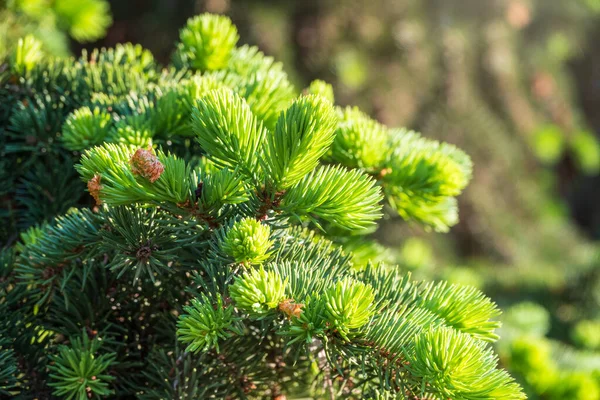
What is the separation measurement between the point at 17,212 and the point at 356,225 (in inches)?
13.7

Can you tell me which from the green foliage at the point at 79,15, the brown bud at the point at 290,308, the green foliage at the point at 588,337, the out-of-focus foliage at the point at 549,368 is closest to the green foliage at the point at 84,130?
the brown bud at the point at 290,308

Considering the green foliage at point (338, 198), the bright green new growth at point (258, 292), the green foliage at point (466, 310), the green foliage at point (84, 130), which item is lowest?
the bright green new growth at point (258, 292)

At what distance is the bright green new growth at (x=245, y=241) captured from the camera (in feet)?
1.15

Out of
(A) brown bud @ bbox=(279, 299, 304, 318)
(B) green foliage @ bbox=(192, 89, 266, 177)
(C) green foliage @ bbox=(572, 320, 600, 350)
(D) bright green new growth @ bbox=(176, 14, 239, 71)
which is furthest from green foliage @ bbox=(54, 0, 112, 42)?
(C) green foliage @ bbox=(572, 320, 600, 350)

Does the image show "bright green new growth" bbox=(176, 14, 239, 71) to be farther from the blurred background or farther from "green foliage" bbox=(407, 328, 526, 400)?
the blurred background

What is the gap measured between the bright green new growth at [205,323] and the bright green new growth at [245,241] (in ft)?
0.10

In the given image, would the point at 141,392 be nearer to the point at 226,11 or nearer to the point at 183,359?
the point at 183,359

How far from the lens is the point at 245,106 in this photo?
38cm

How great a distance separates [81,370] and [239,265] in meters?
0.13

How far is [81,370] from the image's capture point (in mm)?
383

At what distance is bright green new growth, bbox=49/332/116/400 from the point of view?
377mm

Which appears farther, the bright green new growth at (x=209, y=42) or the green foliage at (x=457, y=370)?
the bright green new growth at (x=209, y=42)

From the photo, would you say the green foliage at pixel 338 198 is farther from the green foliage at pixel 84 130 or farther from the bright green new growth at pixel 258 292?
the green foliage at pixel 84 130

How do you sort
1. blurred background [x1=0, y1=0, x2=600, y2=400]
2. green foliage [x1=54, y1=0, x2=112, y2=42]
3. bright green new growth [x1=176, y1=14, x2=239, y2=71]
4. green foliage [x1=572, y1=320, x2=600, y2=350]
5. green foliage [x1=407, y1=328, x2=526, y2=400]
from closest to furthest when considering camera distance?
1. green foliage [x1=407, y1=328, x2=526, y2=400]
2. bright green new growth [x1=176, y1=14, x2=239, y2=71]
3. green foliage [x1=54, y1=0, x2=112, y2=42]
4. green foliage [x1=572, y1=320, x2=600, y2=350]
5. blurred background [x1=0, y1=0, x2=600, y2=400]
